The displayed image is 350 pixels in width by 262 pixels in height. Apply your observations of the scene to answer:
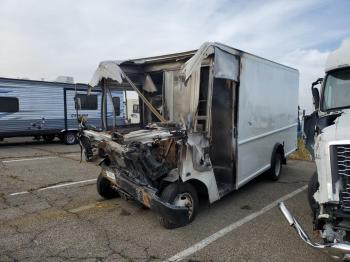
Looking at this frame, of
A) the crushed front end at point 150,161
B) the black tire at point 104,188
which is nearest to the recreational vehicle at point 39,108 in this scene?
the black tire at point 104,188

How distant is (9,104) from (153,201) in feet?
42.7

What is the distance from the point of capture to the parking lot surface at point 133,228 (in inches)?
176

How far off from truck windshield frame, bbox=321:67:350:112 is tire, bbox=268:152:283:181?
121 inches

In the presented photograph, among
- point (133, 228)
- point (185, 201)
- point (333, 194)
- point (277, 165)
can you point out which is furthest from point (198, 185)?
point (277, 165)

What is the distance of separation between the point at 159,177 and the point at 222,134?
2012mm

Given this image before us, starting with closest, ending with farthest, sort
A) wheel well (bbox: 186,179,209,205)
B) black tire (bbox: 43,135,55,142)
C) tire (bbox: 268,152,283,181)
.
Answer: wheel well (bbox: 186,179,209,205)
tire (bbox: 268,152,283,181)
black tire (bbox: 43,135,55,142)

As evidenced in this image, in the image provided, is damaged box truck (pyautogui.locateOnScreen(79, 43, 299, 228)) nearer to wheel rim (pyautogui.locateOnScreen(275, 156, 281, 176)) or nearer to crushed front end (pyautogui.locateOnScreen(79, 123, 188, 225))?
crushed front end (pyautogui.locateOnScreen(79, 123, 188, 225))

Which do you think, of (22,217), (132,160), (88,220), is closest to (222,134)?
(132,160)

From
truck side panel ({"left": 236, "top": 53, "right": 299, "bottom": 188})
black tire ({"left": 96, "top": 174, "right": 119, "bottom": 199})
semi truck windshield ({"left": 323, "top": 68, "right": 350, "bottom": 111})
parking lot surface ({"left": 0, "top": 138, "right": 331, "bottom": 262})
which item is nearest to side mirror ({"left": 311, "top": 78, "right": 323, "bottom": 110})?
semi truck windshield ({"left": 323, "top": 68, "right": 350, "bottom": 111})

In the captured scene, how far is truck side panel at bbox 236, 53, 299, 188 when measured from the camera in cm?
655

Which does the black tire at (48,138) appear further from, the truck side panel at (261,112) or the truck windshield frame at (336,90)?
the truck windshield frame at (336,90)

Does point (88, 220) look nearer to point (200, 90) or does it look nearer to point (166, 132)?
point (166, 132)

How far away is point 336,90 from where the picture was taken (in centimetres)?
553

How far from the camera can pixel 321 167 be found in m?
3.74
